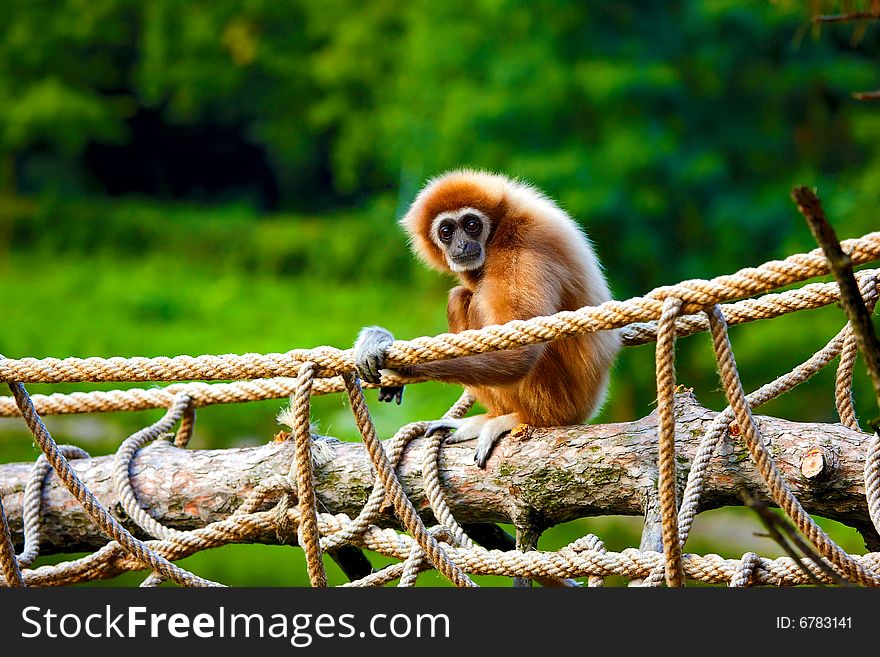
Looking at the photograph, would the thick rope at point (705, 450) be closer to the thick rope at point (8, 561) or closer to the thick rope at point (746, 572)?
the thick rope at point (746, 572)

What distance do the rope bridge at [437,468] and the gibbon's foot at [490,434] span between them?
0.55 feet

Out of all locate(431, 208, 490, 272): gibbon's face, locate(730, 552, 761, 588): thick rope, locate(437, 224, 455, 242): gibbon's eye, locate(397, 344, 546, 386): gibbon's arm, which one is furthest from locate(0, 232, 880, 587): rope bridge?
locate(437, 224, 455, 242): gibbon's eye

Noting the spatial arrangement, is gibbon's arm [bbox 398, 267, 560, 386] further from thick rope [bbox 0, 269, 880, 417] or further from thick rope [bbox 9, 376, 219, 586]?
thick rope [bbox 9, 376, 219, 586]

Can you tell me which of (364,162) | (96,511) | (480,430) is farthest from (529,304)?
(364,162)

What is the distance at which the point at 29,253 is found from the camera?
65.4 ft

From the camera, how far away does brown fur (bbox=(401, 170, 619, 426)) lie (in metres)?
3.57

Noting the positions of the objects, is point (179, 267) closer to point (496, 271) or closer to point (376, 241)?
point (376, 241)

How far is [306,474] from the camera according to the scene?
321cm

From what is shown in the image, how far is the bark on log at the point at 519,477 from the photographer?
3125mm

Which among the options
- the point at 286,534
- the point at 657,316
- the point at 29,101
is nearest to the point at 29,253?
the point at 29,101

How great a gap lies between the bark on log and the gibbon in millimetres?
149

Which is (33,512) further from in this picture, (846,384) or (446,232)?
(846,384)

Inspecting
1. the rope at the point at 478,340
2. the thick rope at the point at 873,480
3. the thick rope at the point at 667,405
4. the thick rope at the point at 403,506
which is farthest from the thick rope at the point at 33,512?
the thick rope at the point at 873,480

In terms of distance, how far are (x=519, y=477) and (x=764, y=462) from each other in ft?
3.42
